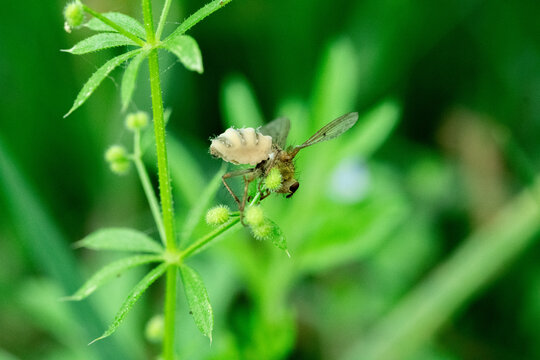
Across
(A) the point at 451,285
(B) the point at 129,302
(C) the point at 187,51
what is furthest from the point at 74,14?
(A) the point at 451,285

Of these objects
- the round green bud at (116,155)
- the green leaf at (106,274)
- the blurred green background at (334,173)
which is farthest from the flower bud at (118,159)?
the blurred green background at (334,173)

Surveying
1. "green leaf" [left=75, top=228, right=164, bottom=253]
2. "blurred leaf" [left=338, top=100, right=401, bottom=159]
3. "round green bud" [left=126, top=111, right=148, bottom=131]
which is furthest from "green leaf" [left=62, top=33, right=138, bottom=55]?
"blurred leaf" [left=338, top=100, right=401, bottom=159]

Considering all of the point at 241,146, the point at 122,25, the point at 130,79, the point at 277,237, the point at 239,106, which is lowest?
the point at 277,237

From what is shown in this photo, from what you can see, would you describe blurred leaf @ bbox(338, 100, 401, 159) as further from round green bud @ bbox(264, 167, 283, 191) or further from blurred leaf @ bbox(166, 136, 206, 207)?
round green bud @ bbox(264, 167, 283, 191)

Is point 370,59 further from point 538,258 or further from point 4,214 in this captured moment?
point 4,214

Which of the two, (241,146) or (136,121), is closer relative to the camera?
(241,146)

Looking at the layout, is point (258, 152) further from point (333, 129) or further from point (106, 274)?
point (106, 274)

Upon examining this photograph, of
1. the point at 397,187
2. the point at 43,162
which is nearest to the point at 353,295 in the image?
the point at 397,187
